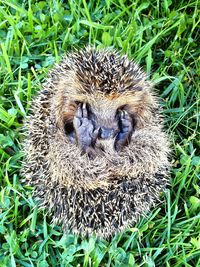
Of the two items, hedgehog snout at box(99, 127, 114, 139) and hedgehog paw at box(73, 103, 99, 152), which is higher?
hedgehog paw at box(73, 103, 99, 152)

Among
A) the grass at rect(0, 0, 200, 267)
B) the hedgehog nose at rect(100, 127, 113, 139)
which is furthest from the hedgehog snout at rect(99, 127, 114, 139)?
the grass at rect(0, 0, 200, 267)

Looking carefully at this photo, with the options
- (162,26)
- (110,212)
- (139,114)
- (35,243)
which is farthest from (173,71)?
(35,243)

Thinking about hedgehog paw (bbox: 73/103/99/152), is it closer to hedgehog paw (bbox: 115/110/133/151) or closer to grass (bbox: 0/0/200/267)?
hedgehog paw (bbox: 115/110/133/151)

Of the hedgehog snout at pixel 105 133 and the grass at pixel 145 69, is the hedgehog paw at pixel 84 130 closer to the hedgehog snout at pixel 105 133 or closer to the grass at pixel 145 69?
the hedgehog snout at pixel 105 133

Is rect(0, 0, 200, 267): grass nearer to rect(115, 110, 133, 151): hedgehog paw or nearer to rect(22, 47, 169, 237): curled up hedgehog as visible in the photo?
rect(22, 47, 169, 237): curled up hedgehog

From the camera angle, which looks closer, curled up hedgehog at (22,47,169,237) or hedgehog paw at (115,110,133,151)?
curled up hedgehog at (22,47,169,237)

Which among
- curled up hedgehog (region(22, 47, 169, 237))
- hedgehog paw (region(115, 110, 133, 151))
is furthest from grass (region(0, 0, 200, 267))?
hedgehog paw (region(115, 110, 133, 151))
